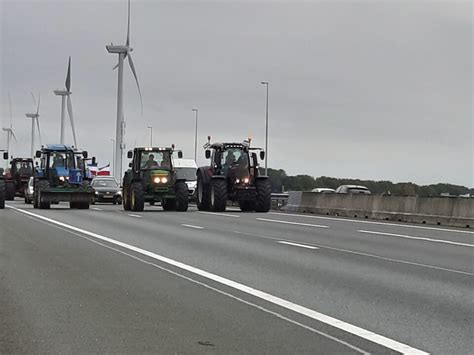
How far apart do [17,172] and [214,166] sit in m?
25.4

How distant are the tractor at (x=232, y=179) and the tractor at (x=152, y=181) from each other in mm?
1105

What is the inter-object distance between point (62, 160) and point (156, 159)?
6.09 metres

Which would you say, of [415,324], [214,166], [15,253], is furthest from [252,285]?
[214,166]

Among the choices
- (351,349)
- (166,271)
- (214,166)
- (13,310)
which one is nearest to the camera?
(351,349)

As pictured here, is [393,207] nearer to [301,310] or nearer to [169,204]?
[169,204]

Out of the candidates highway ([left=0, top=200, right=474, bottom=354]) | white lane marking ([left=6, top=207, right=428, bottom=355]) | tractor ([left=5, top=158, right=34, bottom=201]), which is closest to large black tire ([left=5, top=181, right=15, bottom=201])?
tractor ([left=5, top=158, right=34, bottom=201])

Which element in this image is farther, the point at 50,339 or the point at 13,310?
the point at 13,310

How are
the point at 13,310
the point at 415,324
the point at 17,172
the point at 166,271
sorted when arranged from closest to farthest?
the point at 415,324 < the point at 13,310 < the point at 166,271 < the point at 17,172

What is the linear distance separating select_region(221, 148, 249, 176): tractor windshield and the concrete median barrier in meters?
3.32

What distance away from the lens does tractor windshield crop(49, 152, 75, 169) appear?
1550 inches

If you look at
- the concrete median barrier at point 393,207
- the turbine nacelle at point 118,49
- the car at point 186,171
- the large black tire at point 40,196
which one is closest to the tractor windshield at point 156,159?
the large black tire at point 40,196

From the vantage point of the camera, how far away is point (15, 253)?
15992 millimetres

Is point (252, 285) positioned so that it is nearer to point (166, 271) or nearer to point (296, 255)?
point (166, 271)

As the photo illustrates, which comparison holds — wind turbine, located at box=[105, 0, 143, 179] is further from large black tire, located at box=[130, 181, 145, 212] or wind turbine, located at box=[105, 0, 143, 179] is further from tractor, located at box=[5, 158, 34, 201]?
large black tire, located at box=[130, 181, 145, 212]
